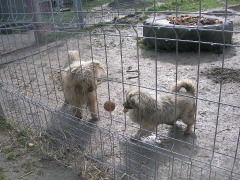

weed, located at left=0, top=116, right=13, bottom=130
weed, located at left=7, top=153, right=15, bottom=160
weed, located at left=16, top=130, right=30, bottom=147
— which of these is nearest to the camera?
weed, located at left=7, top=153, right=15, bottom=160

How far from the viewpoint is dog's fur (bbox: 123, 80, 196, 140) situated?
10.8ft

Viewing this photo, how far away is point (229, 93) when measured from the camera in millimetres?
4949

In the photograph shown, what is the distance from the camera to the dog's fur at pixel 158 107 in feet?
10.8

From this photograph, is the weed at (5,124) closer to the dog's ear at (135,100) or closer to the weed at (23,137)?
the weed at (23,137)

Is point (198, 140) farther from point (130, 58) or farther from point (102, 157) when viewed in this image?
point (130, 58)

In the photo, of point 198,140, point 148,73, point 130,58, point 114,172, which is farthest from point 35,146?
point 130,58

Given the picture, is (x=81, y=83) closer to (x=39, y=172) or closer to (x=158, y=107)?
(x=158, y=107)

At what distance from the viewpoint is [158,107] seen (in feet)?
11.1

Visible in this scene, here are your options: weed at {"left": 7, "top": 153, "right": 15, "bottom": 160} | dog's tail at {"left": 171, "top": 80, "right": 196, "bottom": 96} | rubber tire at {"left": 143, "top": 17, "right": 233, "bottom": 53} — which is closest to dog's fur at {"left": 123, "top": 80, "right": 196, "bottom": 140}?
dog's tail at {"left": 171, "top": 80, "right": 196, "bottom": 96}

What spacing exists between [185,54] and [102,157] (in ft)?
17.2

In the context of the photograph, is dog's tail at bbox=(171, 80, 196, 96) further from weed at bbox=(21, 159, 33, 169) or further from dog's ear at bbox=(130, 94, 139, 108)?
weed at bbox=(21, 159, 33, 169)

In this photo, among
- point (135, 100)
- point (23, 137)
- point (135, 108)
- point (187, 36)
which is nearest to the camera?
point (135, 100)

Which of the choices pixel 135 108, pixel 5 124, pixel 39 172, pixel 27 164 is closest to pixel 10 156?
pixel 27 164

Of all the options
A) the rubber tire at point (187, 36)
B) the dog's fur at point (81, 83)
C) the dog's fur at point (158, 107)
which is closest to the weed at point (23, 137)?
the dog's fur at point (81, 83)
